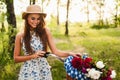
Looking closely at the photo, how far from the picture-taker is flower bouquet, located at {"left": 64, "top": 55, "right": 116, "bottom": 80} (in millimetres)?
4341

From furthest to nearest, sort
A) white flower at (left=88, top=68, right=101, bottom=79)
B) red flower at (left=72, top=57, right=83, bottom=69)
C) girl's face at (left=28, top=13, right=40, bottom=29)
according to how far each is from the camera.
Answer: girl's face at (left=28, top=13, right=40, bottom=29) → red flower at (left=72, top=57, right=83, bottom=69) → white flower at (left=88, top=68, right=101, bottom=79)

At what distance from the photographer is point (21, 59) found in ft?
16.4

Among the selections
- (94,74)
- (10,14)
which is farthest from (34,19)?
(10,14)

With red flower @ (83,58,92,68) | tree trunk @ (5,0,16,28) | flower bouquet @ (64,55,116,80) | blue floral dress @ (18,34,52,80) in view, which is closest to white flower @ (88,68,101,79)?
flower bouquet @ (64,55,116,80)

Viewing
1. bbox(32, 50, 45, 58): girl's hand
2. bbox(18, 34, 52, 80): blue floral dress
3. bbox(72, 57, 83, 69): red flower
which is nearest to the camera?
bbox(72, 57, 83, 69): red flower

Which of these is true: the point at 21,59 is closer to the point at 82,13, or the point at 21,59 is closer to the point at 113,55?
the point at 113,55

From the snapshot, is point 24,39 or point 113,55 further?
point 113,55

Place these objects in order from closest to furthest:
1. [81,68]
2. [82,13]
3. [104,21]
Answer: [81,68]
[104,21]
[82,13]

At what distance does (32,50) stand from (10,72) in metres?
5.24

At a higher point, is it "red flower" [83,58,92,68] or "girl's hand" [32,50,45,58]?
"girl's hand" [32,50,45,58]

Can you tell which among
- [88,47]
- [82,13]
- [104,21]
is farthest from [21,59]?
[82,13]

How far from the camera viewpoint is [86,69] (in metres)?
4.39

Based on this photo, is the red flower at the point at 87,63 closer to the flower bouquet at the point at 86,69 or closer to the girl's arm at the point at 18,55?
the flower bouquet at the point at 86,69

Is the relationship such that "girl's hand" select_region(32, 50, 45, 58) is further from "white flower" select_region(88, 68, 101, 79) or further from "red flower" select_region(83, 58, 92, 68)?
"white flower" select_region(88, 68, 101, 79)
